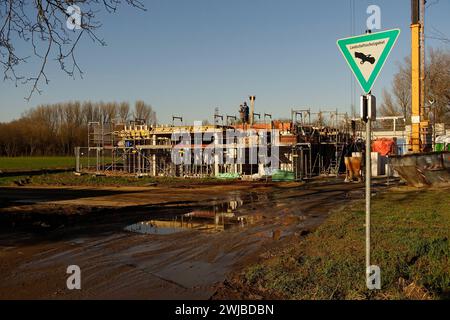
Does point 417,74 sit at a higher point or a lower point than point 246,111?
higher

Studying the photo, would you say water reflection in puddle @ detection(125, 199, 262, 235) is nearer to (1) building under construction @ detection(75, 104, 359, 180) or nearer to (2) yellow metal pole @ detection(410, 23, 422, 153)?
(2) yellow metal pole @ detection(410, 23, 422, 153)

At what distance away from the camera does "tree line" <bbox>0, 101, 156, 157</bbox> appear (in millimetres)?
89625

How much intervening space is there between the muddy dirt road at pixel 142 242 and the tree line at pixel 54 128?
60.7 m

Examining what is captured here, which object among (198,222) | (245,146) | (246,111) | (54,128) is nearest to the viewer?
(198,222)

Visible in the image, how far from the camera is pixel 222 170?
35906mm

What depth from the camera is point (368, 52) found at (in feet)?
19.6

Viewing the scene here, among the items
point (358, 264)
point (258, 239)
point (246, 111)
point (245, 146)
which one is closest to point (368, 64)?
point (358, 264)

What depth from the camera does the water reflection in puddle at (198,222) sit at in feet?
39.9

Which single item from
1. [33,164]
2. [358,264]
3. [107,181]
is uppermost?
[33,164]

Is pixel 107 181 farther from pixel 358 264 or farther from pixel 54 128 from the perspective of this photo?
pixel 54 128

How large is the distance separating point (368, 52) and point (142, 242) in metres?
6.60

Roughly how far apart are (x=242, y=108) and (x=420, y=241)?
30559 mm
